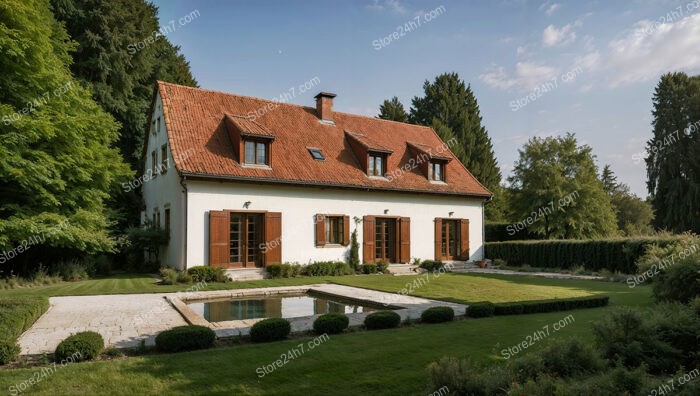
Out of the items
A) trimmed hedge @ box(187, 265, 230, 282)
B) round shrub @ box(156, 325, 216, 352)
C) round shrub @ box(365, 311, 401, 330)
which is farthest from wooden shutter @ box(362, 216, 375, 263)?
round shrub @ box(156, 325, 216, 352)

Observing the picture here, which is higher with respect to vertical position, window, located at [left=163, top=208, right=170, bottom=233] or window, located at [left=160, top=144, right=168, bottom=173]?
window, located at [left=160, top=144, right=168, bottom=173]

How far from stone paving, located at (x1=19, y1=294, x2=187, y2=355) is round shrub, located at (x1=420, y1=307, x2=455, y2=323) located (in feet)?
14.6

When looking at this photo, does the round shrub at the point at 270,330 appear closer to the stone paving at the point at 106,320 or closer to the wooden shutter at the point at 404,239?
the stone paving at the point at 106,320

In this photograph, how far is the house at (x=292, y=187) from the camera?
16.5 meters

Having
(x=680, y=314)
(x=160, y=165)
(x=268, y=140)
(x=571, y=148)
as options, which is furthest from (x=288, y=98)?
(x=571, y=148)

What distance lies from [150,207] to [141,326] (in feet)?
46.7

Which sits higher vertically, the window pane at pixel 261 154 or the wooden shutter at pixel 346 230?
the window pane at pixel 261 154

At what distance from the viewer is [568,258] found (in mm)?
21484

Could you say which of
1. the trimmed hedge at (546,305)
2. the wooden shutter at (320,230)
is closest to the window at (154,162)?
the wooden shutter at (320,230)

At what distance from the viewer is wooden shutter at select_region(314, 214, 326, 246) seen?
18531 millimetres

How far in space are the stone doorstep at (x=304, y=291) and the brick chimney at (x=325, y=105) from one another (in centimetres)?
1022

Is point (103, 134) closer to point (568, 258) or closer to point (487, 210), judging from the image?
Answer: point (568, 258)

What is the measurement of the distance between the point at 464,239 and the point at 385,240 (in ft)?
15.6

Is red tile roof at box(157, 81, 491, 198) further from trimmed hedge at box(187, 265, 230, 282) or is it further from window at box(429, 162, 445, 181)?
trimmed hedge at box(187, 265, 230, 282)
